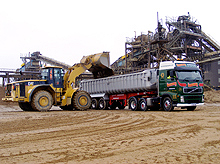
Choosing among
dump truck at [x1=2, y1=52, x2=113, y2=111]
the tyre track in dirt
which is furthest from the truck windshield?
the tyre track in dirt

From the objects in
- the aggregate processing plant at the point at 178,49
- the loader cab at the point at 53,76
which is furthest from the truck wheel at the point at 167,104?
the aggregate processing plant at the point at 178,49

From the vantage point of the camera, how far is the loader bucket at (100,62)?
20.7m

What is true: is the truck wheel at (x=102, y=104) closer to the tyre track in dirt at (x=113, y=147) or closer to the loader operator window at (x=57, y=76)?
the loader operator window at (x=57, y=76)

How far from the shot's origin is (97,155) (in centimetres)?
530

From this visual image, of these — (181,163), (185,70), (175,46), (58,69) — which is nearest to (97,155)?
(181,163)

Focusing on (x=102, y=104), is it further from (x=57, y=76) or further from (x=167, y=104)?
(x=167, y=104)

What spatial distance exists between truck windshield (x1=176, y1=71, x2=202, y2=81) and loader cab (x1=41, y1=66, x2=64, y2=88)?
9229 millimetres

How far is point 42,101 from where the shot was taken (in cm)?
1806

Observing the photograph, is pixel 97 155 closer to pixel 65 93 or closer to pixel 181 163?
pixel 181 163

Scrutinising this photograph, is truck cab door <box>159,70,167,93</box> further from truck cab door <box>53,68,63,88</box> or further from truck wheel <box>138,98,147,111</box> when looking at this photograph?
truck cab door <box>53,68,63,88</box>

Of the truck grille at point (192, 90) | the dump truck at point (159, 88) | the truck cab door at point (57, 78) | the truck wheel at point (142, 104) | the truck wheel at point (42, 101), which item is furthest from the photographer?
the truck cab door at point (57, 78)

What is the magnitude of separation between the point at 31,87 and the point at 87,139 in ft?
40.3

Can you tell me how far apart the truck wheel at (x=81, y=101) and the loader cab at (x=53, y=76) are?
1.54 meters

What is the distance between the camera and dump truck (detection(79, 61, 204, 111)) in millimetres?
16375
